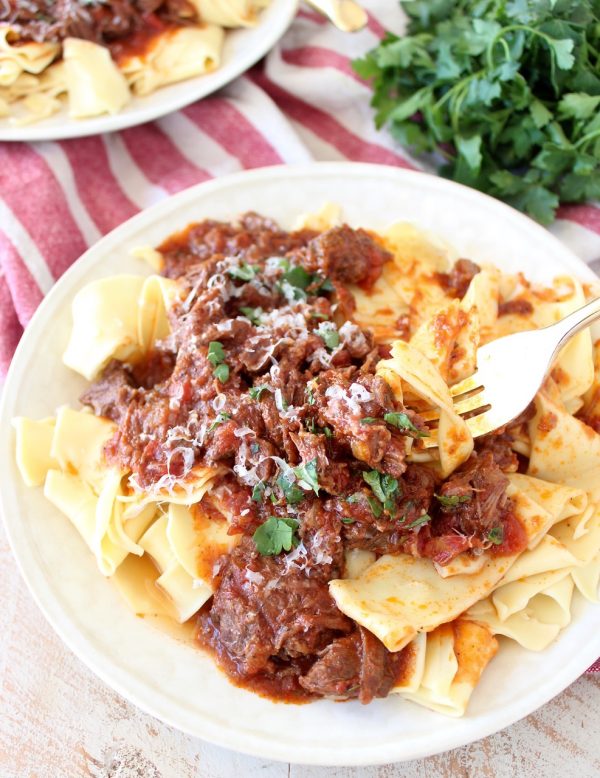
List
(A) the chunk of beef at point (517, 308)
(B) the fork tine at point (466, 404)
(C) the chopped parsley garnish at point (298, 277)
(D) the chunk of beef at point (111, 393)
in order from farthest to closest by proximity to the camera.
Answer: (A) the chunk of beef at point (517, 308), (C) the chopped parsley garnish at point (298, 277), (D) the chunk of beef at point (111, 393), (B) the fork tine at point (466, 404)

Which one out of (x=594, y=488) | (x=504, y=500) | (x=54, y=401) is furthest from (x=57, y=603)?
(x=594, y=488)

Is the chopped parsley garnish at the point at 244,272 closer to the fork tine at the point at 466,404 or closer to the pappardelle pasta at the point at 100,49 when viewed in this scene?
the fork tine at the point at 466,404

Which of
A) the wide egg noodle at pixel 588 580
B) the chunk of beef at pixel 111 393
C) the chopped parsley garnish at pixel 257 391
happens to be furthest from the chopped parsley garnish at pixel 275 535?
the wide egg noodle at pixel 588 580

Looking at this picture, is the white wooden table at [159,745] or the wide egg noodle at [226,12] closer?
the white wooden table at [159,745]

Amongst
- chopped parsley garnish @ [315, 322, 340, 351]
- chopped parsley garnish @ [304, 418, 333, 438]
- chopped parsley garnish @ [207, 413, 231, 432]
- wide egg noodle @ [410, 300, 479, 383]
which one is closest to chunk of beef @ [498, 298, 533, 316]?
wide egg noodle @ [410, 300, 479, 383]

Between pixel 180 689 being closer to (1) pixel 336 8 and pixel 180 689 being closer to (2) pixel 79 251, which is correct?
(2) pixel 79 251

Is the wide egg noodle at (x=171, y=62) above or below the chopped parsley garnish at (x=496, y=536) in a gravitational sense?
above

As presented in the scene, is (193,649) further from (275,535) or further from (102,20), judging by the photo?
(102,20)
